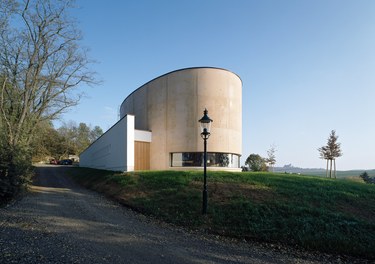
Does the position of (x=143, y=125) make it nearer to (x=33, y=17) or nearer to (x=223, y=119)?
(x=223, y=119)

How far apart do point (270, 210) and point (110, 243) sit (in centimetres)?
559

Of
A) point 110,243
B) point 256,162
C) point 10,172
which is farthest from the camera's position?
point 256,162

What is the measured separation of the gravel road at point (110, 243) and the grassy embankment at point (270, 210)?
0.71 m

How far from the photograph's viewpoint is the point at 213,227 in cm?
816

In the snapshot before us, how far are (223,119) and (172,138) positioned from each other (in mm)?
5237

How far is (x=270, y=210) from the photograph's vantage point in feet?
A: 29.0

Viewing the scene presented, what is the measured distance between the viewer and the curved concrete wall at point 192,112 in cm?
2300

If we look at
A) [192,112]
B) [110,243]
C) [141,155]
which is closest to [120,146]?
[141,155]

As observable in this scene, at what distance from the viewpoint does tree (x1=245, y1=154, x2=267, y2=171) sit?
126 feet

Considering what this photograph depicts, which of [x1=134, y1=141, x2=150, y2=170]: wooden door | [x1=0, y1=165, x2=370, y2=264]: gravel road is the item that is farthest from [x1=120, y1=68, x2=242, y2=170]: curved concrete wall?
[x1=0, y1=165, x2=370, y2=264]: gravel road

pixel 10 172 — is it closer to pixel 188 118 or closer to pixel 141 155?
pixel 141 155

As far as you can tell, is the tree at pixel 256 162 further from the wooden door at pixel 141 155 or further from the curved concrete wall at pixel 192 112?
the wooden door at pixel 141 155

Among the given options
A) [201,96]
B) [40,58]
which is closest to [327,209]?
[201,96]

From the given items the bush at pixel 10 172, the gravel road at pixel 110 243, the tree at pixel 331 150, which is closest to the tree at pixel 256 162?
the tree at pixel 331 150
